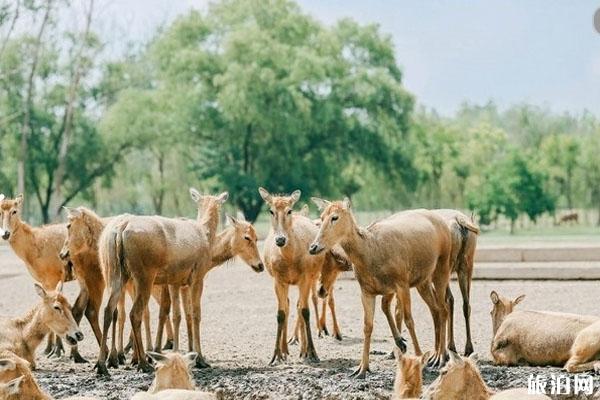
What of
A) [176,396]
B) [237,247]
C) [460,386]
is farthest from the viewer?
[237,247]

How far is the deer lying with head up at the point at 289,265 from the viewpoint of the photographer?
13742 mm

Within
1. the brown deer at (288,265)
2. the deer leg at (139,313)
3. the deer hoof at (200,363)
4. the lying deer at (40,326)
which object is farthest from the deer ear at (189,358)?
the brown deer at (288,265)

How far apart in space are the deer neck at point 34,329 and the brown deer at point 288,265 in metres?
2.70

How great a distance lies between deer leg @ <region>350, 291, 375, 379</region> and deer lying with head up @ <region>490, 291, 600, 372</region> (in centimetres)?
135

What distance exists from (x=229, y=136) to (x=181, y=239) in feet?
138

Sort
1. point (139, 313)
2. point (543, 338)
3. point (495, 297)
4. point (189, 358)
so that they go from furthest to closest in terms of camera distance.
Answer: point (495, 297) < point (139, 313) < point (543, 338) < point (189, 358)

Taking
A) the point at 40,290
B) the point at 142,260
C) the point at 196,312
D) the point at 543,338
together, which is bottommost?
the point at 543,338

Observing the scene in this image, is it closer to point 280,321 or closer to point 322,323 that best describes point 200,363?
point 280,321

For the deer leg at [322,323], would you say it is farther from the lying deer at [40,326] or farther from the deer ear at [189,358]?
the deer ear at [189,358]

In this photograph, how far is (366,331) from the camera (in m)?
12.4

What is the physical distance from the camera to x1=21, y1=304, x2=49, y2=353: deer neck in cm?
1233

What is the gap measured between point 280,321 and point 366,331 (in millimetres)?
1739

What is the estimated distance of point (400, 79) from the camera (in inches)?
2258

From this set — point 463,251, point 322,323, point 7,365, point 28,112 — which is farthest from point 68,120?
point 7,365
